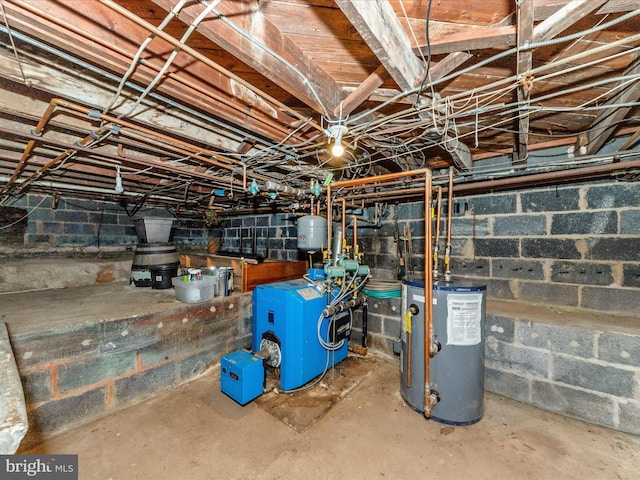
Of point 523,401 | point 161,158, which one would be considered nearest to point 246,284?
point 161,158

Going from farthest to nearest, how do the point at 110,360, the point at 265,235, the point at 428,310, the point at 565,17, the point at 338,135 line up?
the point at 265,235 → the point at 110,360 → the point at 428,310 → the point at 338,135 → the point at 565,17

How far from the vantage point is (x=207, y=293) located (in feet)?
9.07

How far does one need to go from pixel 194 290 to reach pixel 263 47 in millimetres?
2259

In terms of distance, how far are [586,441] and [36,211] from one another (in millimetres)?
6579

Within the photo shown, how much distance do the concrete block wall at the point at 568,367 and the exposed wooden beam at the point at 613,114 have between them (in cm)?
147

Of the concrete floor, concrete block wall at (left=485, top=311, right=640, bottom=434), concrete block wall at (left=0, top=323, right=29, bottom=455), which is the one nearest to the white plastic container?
the concrete floor

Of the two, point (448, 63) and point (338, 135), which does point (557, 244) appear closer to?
point (448, 63)

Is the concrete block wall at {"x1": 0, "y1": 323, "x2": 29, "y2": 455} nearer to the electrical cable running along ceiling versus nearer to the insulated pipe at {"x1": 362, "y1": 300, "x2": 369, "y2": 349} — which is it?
the electrical cable running along ceiling

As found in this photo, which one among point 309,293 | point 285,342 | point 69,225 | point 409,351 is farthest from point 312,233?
point 69,225

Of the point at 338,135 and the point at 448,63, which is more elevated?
the point at 448,63

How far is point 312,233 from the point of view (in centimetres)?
285

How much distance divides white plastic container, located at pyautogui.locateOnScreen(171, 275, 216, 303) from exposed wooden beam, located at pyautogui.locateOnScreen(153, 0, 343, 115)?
6.73ft

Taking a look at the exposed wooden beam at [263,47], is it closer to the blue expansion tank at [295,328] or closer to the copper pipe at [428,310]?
the copper pipe at [428,310]

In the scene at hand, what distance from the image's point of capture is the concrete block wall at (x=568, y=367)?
1.93 metres
